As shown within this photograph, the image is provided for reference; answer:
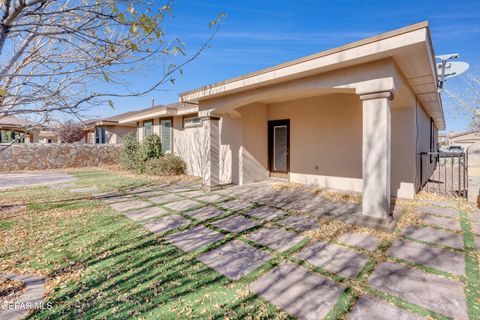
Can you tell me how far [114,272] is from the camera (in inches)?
114

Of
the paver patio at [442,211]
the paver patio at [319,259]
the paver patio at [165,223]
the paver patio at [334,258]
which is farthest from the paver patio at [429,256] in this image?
the paver patio at [165,223]

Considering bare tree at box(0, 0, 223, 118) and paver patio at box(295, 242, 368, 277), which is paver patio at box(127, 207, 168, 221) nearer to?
bare tree at box(0, 0, 223, 118)

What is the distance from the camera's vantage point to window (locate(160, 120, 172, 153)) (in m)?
12.2

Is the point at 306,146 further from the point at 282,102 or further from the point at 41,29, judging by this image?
the point at 41,29

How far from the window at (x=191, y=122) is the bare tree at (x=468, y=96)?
13.2m

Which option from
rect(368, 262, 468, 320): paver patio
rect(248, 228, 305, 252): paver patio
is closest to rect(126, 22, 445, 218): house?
rect(368, 262, 468, 320): paver patio

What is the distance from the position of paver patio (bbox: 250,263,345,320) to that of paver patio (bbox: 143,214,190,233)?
225 cm

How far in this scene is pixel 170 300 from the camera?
2.35 metres

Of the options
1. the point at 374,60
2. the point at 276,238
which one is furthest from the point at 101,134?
the point at 374,60

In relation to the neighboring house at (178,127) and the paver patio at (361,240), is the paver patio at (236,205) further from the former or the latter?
the neighboring house at (178,127)

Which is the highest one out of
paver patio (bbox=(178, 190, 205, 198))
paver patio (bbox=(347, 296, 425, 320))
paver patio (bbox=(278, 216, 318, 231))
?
paver patio (bbox=(178, 190, 205, 198))

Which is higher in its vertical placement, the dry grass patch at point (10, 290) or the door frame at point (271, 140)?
the door frame at point (271, 140)

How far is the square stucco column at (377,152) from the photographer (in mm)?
4062

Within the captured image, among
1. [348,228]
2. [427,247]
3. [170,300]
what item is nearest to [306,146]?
[348,228]
